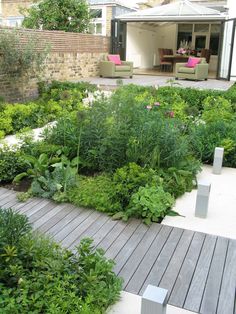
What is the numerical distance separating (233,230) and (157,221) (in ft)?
2.36

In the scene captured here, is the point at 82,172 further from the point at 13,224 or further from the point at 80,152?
the point at 13,224

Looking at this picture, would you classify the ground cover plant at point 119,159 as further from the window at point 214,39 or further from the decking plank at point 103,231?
the window at point 214,39

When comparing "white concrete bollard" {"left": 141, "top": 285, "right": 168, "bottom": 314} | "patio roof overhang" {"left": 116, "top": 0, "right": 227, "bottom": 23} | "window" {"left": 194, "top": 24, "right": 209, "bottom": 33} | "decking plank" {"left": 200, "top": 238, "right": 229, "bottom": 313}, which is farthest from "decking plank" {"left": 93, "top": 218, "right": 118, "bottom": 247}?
"window" {"left": 194, "top": 24, "right": 209, "bottom": 33}

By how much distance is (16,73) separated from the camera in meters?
8.91

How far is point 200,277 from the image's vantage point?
2594mm

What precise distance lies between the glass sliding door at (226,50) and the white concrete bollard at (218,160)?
9673 millimetres

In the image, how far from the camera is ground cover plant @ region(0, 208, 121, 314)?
2.06 meters

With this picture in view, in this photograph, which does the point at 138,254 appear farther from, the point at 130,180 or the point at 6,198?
the point at 6,198

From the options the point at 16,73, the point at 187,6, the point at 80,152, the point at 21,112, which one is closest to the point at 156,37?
the point at 187,6

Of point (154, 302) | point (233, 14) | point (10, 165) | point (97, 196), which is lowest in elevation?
point (97, 196)

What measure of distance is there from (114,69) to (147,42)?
231 inches

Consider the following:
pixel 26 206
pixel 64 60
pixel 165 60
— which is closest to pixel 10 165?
pixel 26 206

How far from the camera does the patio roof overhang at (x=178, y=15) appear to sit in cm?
1376

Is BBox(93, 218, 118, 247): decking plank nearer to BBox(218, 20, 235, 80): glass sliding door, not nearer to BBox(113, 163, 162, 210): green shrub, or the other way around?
BBox(113, 163, 162, 210): green shrub
